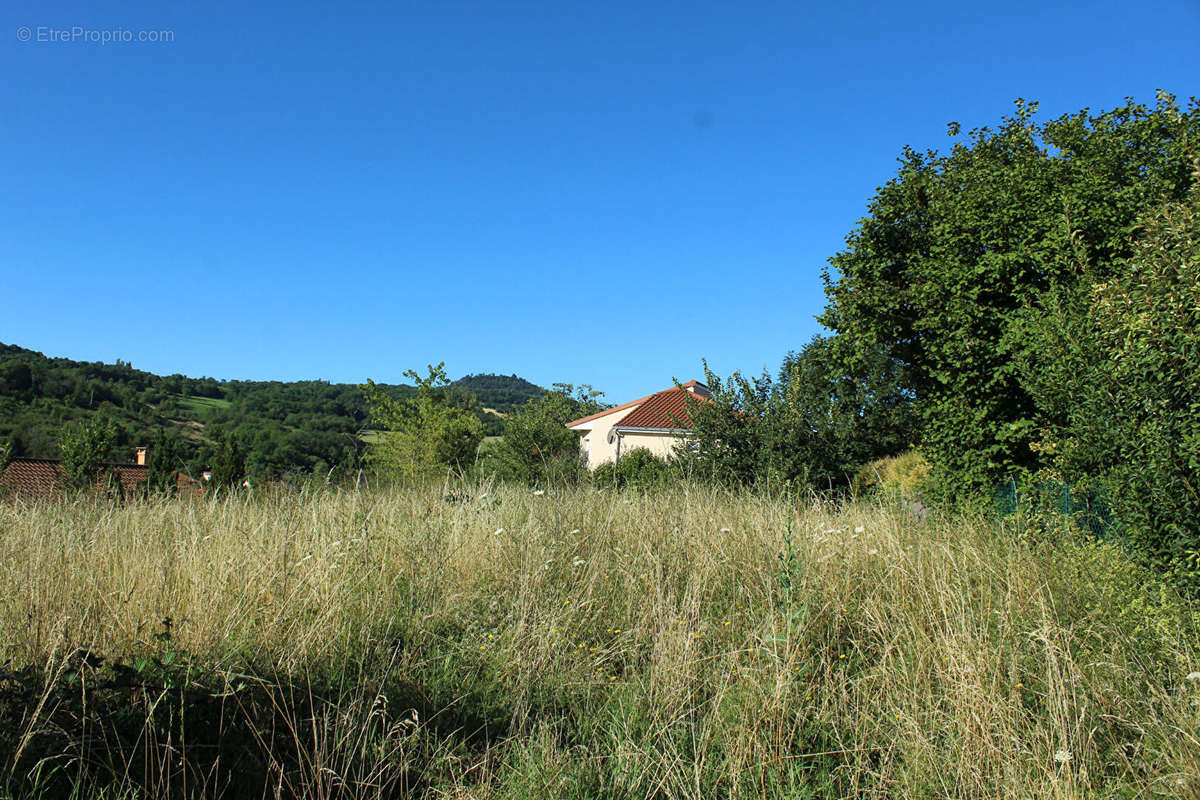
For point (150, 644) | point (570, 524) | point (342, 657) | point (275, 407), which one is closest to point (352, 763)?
point (342, 657)

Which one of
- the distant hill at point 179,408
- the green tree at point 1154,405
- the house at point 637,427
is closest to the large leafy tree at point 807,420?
the green tree at point 1154,405

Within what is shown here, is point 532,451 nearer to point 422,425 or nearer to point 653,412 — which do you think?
point 422,425

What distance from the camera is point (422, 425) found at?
31.7 m

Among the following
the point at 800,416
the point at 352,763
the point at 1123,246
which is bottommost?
the point at 352,763

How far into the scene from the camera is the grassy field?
2596 mm

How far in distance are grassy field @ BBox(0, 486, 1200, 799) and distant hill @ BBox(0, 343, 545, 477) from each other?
54.2 feet

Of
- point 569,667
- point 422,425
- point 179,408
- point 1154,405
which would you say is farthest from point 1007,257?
point 179,408

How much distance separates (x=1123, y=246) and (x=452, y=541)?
30.8 feet

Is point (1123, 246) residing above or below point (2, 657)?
above

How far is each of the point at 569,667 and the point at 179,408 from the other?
193 feet

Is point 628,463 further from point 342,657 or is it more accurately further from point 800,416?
point 342,657

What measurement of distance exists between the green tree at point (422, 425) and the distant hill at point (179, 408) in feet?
5.18

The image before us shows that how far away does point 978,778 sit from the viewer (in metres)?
2.55

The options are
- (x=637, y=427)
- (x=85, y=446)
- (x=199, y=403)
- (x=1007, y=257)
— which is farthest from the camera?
(x=199, y=403)
